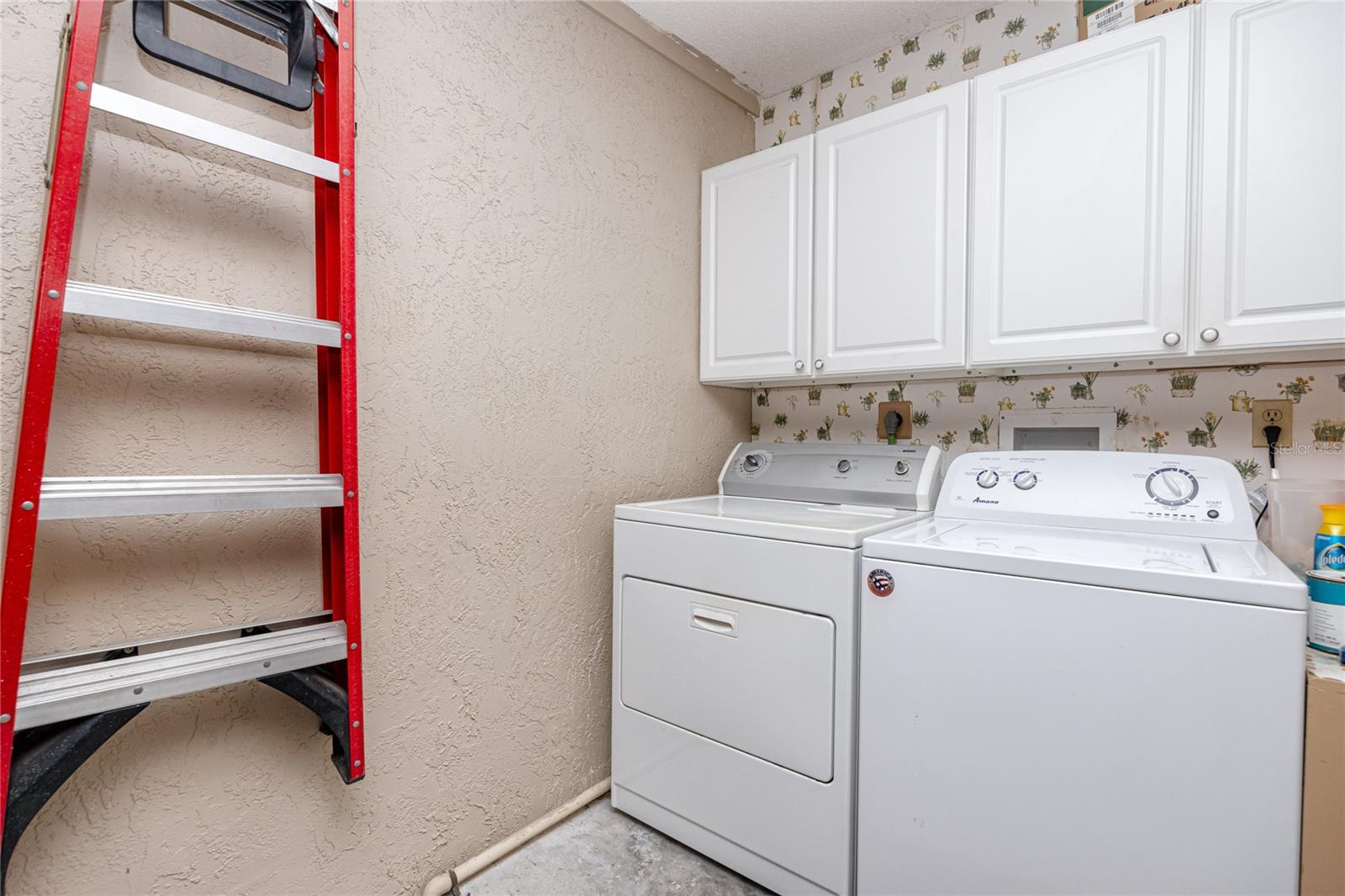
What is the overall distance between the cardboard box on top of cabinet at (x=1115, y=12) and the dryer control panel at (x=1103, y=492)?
1060mm

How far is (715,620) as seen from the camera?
5.06 feet

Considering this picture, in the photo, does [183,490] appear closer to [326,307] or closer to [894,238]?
[326,307]

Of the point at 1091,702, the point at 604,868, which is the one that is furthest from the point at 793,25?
the point at 604,868

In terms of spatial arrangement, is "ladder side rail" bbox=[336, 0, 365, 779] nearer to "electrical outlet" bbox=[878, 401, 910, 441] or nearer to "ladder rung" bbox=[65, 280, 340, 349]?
"ladder rung" bbox=[65, 280, 340, 349]

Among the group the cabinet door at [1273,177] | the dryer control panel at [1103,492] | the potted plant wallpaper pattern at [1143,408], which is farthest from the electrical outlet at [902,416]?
the cabinet door at [1273,177]

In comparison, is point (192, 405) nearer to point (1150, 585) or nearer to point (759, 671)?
point (759, 671)

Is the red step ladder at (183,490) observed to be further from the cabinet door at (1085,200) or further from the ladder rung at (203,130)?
the cabinet door at (1085,200)

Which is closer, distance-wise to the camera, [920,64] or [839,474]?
[839,474]

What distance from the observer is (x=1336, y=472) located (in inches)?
55.8

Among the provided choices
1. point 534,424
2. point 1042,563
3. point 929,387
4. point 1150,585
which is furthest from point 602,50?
point 1150,585

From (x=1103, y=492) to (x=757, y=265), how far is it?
113 cm

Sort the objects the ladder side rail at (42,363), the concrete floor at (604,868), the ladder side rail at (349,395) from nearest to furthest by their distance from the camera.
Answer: the ladder side rail at (42,363), the ladder side rail at (349,395), the concrete floor at (604,868)

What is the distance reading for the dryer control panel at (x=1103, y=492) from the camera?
134 centimetres

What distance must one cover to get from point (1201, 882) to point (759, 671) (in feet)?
2.64
